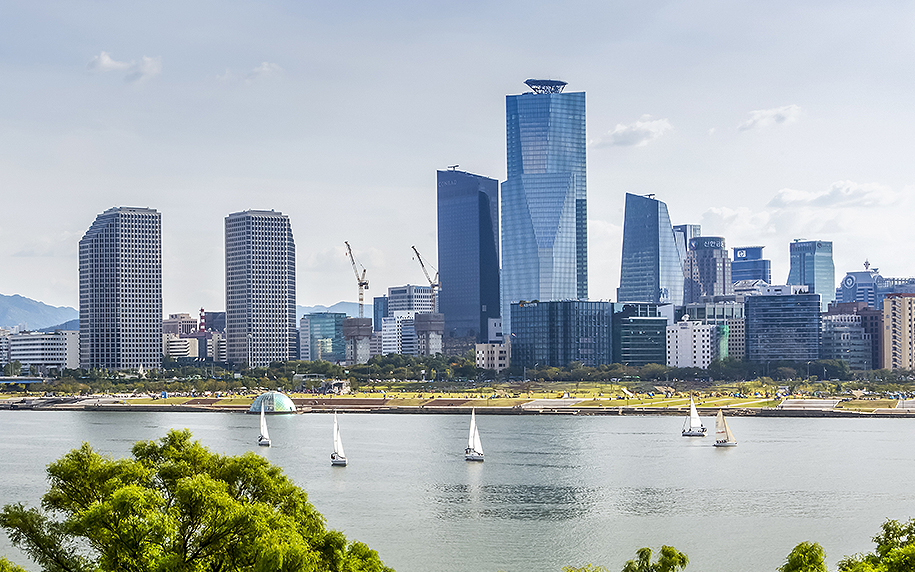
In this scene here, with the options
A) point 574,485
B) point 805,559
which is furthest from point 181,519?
point 574,485

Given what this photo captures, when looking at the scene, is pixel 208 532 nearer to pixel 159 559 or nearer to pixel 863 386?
pixel 159 559

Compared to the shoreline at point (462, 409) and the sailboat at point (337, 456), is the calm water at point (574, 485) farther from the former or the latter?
the shoreline at point (462, 409)

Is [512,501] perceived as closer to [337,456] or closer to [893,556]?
[337,456]

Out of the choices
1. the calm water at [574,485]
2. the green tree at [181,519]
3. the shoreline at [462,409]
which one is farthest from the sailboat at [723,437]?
the green tree at [181,519]

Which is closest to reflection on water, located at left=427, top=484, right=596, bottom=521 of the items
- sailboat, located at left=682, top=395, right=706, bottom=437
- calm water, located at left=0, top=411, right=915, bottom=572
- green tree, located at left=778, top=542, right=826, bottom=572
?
calm water, located at left=0, top=411, right=915, bottom=572

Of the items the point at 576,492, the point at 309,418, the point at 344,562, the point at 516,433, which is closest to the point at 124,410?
the point at 309,418
